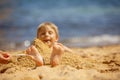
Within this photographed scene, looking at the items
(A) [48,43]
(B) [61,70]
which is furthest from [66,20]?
(B) [61,70]

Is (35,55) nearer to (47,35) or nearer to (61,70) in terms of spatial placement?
(61,70)

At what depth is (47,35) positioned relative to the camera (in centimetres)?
389

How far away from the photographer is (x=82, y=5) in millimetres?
14477

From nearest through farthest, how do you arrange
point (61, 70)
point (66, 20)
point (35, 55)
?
1. point (61, 70)
2. point (35, 55)
3. point (66, 20)

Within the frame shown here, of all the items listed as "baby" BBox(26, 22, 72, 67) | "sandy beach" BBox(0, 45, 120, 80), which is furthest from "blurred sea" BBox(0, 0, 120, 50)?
"sandy beach" BBox(0, 45, 120, 80)

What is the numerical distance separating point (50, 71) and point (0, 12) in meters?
10.6

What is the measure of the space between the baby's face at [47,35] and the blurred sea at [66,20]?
3.78m

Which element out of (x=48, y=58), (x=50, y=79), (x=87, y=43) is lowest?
(x=50, y=79)

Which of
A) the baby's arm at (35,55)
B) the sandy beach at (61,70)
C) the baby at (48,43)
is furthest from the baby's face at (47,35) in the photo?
the baby's arm at (35,55)

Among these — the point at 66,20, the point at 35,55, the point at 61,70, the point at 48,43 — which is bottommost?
the point at 61,70

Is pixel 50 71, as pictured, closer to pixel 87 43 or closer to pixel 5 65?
pixel 5 65

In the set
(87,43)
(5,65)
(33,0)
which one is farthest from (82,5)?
(5,65)

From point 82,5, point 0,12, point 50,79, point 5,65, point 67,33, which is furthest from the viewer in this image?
point 82,5

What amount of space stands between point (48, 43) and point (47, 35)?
0.10 meters
